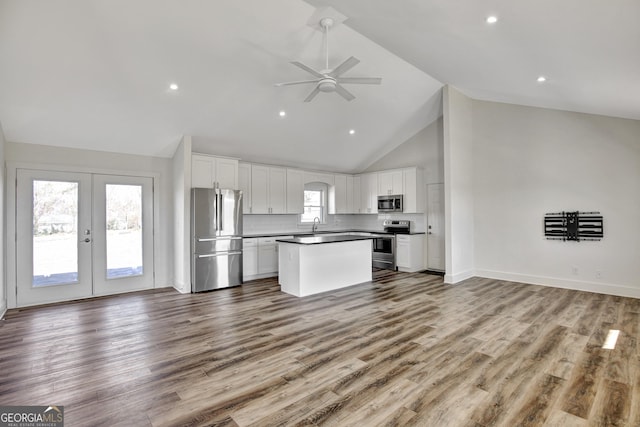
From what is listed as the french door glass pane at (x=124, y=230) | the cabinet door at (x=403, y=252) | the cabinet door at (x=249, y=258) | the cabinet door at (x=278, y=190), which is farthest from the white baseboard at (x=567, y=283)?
the french door glass pane at (x=124, y=230)

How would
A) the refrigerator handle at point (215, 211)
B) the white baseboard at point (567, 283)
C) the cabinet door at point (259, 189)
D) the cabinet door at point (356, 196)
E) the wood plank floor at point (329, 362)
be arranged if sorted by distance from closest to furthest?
the wood plank floor at point (329, 362)
the white baseboard at point (567, 283)
the refrigerator handle at point (215, 211)
the cabinet door at point (259, 189)
the cabinet door at point (356, 196)

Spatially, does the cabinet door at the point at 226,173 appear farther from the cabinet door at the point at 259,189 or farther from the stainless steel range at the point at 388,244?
the stainless steel range at the point at 388,244

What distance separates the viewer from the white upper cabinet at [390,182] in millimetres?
7695

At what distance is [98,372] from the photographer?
2.73m

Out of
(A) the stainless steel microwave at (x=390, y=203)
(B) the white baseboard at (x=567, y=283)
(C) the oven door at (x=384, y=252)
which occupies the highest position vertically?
(A) the stainless steel microwave at (x=390, y=203)

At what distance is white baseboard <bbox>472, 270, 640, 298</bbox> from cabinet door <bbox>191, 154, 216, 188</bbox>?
575 centimetres

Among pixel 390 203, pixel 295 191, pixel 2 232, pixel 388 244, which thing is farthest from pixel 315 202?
pixel 2 232

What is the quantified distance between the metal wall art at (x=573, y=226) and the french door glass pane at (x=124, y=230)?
746 cm

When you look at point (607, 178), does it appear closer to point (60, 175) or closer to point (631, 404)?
point (631, 404)

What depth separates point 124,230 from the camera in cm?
554

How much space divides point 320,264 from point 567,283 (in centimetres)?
438

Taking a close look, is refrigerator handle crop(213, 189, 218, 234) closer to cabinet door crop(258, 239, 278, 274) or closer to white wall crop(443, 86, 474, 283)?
cabinet door crop(258, 239, 278, 274)

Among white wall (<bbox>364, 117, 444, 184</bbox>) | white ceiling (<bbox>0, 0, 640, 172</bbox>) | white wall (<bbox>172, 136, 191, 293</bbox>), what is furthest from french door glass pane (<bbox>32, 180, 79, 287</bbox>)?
white wall (<bbox>364, 117, 444, 184</bbox>)

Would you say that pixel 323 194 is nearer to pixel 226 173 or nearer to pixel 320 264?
pixel 226 173
